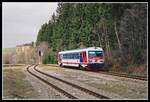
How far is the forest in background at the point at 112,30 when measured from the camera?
34.8m

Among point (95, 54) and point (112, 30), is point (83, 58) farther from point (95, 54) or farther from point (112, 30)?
point (112, 30)

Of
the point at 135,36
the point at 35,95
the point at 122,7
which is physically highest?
the point at 122,7

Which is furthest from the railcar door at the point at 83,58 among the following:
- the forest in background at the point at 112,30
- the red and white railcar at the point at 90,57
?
the forest in background at the point at 112,30

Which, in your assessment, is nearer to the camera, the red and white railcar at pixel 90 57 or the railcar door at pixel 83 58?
the red and white railcar at pixel 90 57

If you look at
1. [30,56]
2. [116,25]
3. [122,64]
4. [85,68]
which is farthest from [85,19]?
[30,56]

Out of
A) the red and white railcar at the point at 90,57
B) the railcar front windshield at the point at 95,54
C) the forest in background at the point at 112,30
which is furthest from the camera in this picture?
the railcar front windshield at the point at 95,54

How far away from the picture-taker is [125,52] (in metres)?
37.5

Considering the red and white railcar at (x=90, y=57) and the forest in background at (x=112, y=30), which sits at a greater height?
the forest in background at (x=112, y=30)

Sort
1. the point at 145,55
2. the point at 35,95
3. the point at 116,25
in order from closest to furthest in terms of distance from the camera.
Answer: the point at 35,95 → the point at 145,55 → the point at 116,25

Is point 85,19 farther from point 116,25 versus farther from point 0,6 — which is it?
point 0,6

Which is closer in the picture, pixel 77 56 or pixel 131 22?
pixel 131 22

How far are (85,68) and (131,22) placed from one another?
764 cm

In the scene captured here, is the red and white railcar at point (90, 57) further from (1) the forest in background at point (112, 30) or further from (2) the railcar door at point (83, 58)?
(1) the forest in background at point (112, 30)

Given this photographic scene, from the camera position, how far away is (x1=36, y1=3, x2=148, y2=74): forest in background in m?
34.8
